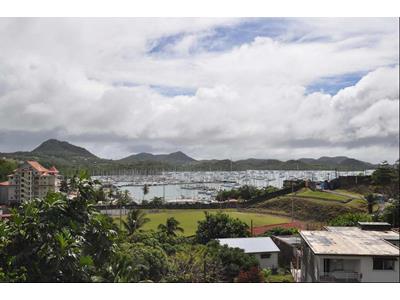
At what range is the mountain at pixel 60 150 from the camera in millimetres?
5738

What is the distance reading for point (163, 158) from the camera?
600cm

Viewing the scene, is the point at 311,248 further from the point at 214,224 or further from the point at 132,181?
the point at 132,181

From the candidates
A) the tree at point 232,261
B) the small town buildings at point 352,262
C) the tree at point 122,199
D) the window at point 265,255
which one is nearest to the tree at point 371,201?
the small town buildings at point 352,262

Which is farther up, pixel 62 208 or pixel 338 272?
pixel 62 208

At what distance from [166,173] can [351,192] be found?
7.62 ft

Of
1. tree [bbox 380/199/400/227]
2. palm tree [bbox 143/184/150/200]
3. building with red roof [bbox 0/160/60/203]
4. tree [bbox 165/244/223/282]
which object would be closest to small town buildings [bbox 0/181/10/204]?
building with red roof [bbox 0/160/60/203]

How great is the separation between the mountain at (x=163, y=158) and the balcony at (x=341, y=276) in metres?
2.06

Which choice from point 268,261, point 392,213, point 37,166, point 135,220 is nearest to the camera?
point 268,261

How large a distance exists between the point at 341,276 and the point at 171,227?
209cm

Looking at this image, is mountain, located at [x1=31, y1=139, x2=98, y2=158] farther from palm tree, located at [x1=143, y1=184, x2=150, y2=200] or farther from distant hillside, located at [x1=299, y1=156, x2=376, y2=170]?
distant hillside, located at [x1=299, y1=156, x2=376, y2=170]

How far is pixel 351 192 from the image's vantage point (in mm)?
5953

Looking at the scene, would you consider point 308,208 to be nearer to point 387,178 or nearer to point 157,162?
point 387,178

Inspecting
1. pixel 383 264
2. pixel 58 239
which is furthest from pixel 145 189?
pixel 383 264
